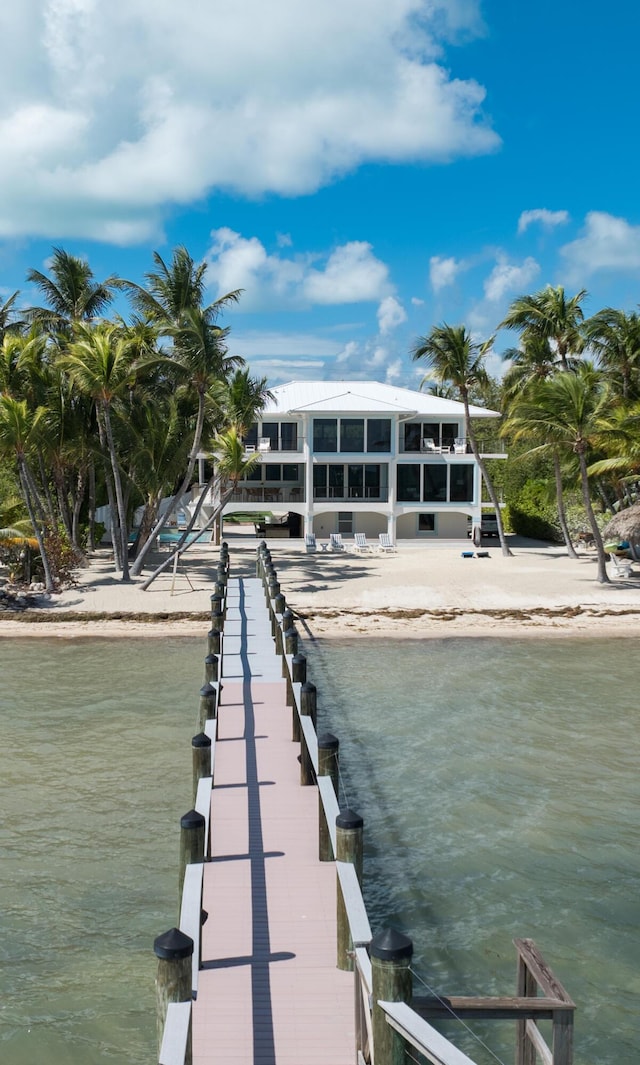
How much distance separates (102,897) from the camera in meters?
9.50

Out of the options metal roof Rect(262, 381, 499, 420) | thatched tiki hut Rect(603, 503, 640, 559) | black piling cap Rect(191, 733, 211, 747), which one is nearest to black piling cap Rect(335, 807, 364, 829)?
black piling cap Rect(191, 733, 211, 747)

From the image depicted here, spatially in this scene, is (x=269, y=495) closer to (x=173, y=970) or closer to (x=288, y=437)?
(x=288, y=437)

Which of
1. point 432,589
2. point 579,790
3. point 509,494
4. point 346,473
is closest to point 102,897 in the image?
point 579,790

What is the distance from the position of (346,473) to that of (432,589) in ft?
53.7

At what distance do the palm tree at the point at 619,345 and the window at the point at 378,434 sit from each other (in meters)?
10.6

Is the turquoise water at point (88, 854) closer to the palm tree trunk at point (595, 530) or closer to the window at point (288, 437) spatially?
the palm tree trunk at point (595, 530)

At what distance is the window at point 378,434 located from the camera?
44219 mm

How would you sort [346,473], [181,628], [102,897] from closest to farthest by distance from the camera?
[102,897] → [181,628] → [346,473]

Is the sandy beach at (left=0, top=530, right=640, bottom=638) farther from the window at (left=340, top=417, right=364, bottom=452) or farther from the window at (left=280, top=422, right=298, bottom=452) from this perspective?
the window at (left=280, top=422, right=298, bottom=452)

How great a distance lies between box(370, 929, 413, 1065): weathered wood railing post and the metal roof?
35633 millimetres

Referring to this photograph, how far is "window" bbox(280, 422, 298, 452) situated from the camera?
45969mm

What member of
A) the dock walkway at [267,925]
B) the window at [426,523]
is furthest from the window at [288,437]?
the dock walkway at [267,925]

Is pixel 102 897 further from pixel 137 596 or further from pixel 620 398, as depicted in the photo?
pixel 620 398

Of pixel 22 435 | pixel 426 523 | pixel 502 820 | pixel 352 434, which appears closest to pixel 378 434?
pixel 352 434
